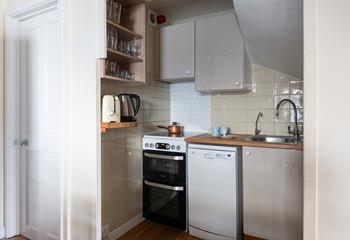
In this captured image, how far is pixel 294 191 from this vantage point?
66.2 inches

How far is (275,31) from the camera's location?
5.26 feet

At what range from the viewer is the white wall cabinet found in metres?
2.15

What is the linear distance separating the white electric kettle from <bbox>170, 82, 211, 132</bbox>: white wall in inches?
50.4

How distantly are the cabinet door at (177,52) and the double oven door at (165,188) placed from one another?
91 centimetres

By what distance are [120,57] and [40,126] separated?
0.91m

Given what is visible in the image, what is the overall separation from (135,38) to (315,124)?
1.82 metres

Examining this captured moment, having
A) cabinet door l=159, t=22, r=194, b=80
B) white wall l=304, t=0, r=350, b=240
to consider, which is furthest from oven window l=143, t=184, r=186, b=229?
white wall l=304, t=0, r=350, b=240

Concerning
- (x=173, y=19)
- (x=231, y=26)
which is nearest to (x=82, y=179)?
(x=231, y=26)

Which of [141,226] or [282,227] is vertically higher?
[282,227]

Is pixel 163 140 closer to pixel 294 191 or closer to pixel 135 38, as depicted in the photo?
pixel 135 38

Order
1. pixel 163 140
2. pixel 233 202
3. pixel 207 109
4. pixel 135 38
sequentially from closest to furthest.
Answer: pixel 233 202 → pixel 135 38 → pixel 163 140 → pixel 207 109

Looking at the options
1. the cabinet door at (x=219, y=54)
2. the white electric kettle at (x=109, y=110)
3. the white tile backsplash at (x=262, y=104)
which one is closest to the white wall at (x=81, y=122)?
the white electric kettle at (x=109, y=110)

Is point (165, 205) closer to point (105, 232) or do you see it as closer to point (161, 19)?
point (105, 232)

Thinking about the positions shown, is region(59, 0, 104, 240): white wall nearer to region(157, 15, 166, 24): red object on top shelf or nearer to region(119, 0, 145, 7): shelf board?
region(119, 0, 145, 7): shelf board
